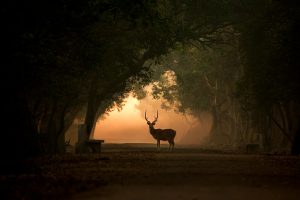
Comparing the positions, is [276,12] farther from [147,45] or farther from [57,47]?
[57,47]

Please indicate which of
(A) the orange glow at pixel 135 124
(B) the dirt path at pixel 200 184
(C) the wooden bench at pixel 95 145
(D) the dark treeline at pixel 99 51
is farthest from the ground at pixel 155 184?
(A) the orange glow at pixel 135 124

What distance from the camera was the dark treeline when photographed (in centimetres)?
1795

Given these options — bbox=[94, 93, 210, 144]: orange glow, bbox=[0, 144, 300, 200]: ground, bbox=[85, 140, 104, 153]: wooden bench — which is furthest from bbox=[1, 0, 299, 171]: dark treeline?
bbox=[94, 93, 210, 144]: orange glow

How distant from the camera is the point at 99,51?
2462 cm

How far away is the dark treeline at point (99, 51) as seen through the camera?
18.0 meters

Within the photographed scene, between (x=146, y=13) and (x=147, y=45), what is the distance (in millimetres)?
16433

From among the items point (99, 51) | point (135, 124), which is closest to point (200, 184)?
point (99, 51)

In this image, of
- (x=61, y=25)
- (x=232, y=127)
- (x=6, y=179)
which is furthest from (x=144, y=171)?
(x=232, y=127)

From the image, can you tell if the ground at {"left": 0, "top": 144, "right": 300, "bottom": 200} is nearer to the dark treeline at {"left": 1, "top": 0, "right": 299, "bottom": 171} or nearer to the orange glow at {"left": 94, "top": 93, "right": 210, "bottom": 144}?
the dark treeline at {"left": 1, "top": 0, "right": 299, "bottom": 171}

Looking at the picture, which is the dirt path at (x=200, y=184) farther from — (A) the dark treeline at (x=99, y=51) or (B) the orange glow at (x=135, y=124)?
(B) the orange glow at (x=135, y=124)

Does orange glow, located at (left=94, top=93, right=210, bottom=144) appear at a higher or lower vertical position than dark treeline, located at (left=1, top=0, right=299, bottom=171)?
higher

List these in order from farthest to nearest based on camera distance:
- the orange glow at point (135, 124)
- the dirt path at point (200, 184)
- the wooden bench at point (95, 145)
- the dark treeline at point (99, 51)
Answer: the orange glow at point (135, 124), the wooden bench at point (95, 145), the dark treeline at point (99, 51), the dirt path at point (200, 184)

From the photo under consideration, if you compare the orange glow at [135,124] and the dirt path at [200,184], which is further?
the orange glow at [135,124]

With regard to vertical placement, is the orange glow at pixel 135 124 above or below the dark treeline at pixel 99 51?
above
